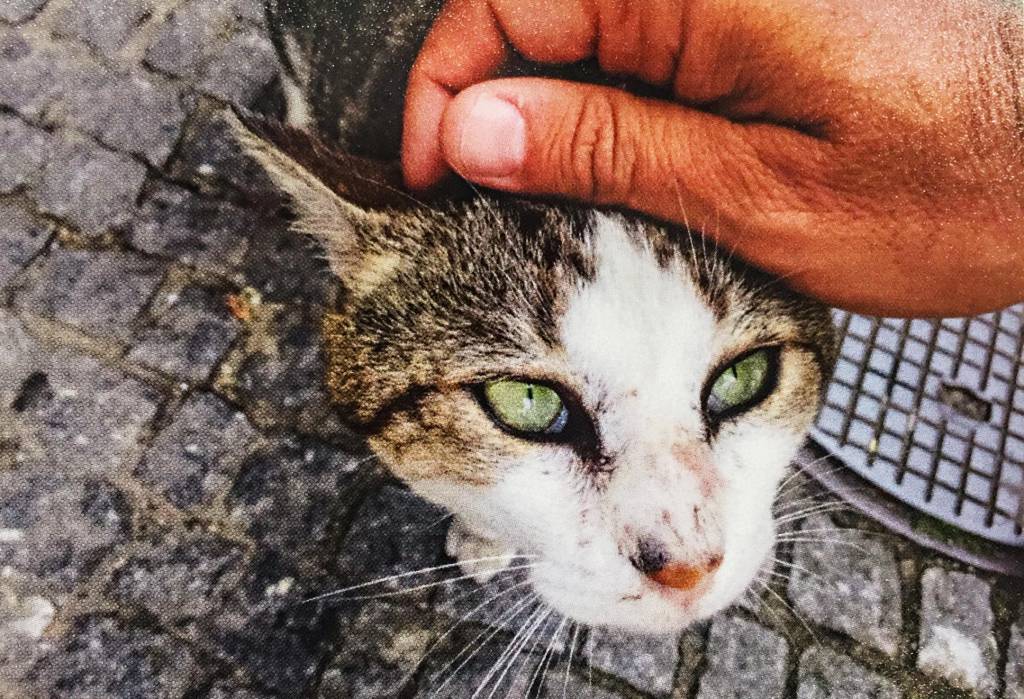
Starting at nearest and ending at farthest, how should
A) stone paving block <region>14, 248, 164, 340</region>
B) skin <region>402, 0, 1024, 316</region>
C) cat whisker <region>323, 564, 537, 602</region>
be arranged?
skin <region>402, 0, 1024, 316</region> → cat whisker <region>323, 564, 537, 602</region> → stone paving block <region>14, 248, 164, 340</region>

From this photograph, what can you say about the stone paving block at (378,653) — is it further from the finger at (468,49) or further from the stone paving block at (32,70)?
the stone paving block at (32,70)

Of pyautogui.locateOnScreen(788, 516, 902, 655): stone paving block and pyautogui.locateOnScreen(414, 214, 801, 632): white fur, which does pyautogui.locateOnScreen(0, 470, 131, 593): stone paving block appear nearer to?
pyautogui.locateOnScreen(414, 214, 801, 632): white fur

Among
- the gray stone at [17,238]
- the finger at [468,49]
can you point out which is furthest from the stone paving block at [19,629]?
the finger at [468,49]

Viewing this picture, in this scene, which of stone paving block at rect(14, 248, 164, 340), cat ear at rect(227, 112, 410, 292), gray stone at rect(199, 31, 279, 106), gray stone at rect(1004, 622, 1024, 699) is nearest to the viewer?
cat ear at rect(227, 112, 410, 292)

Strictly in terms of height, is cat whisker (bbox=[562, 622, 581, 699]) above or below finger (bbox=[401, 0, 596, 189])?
below

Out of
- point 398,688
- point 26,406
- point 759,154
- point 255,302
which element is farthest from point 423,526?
point 759,154

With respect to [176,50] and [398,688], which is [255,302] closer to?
[176,50]

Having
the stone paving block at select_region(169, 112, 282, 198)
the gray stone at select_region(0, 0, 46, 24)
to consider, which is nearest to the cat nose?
the stone paving block at select_region(169, 112, 282, 198)
